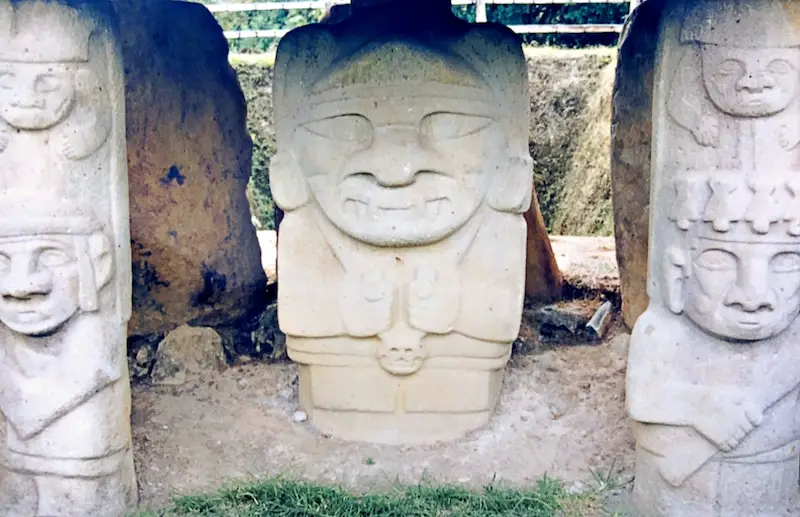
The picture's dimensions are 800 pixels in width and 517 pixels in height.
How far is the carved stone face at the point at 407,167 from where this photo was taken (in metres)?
3.44

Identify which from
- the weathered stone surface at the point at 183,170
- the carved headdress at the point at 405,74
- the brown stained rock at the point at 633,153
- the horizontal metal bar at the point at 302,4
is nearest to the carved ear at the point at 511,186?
the carved headdress at the point at 405,74

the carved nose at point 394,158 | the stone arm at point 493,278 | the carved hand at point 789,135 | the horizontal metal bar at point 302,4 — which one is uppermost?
the horizontal metal bar at point 302,4

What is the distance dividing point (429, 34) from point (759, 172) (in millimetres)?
1364

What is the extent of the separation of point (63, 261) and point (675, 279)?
180 centimetres

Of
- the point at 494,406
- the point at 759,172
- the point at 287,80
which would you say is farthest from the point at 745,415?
the point at 287,80

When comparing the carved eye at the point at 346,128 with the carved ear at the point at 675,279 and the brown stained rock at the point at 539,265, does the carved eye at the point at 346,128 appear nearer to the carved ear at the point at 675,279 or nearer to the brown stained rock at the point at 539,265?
the carved ear at the point at 675,279

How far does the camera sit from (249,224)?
15.8 ft

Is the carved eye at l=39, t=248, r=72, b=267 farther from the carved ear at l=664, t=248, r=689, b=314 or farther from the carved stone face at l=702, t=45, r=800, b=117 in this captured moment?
the carved stone face at l=702, t=45, r=800, b=117

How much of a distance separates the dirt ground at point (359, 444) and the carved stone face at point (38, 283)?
73 cm

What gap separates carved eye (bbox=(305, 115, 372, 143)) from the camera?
350 centimetres

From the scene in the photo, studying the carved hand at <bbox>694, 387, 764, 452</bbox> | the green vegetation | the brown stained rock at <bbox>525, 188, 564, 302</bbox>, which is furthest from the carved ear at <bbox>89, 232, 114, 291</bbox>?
the green vegetation

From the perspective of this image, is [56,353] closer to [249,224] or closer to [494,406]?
[494,406]

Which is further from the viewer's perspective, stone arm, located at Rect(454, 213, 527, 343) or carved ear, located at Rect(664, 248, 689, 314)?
stone arm, located at Rect(454, 213, 527, 343)

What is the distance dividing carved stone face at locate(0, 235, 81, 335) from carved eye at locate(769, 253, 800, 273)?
79.3 inches
